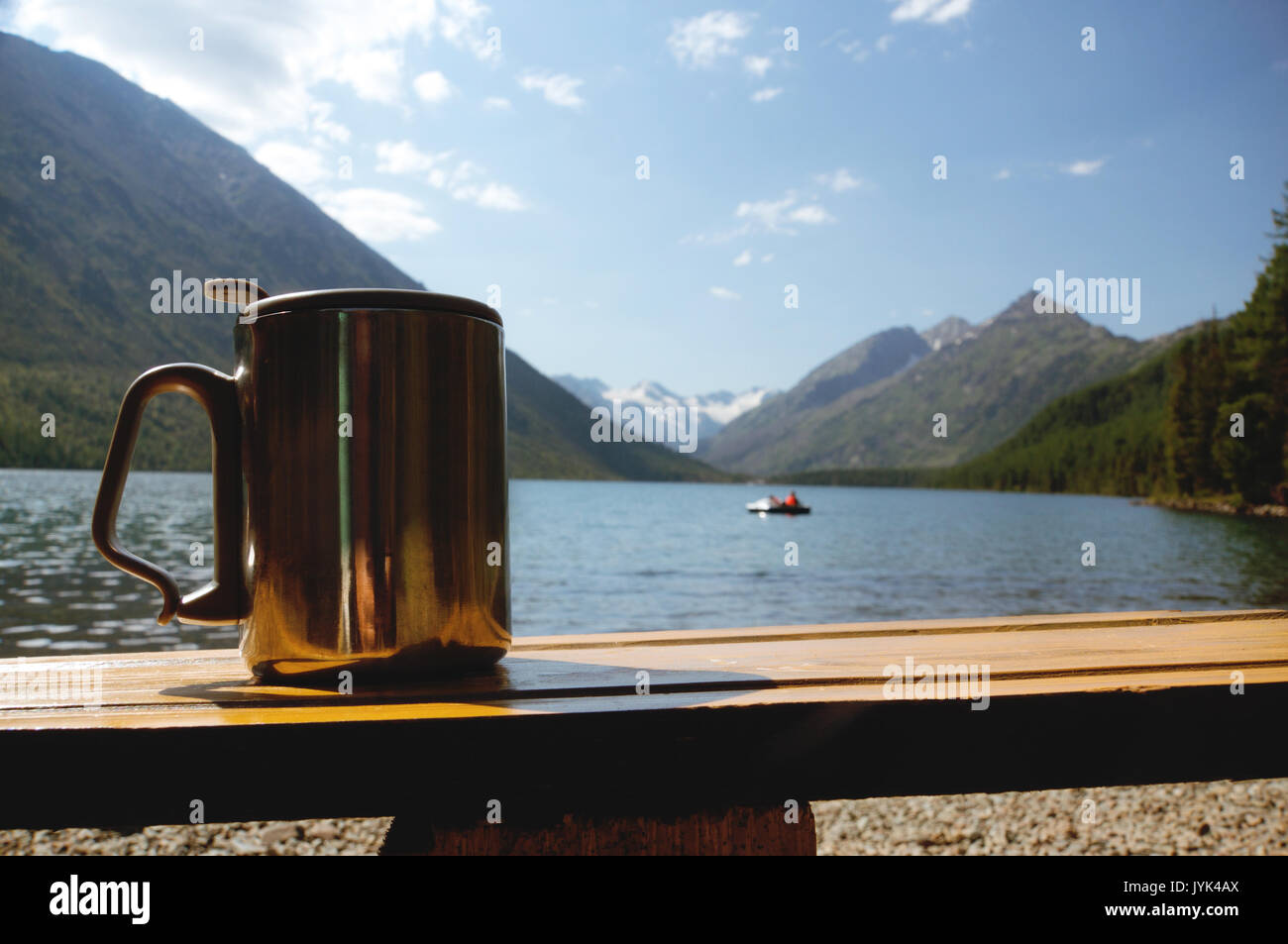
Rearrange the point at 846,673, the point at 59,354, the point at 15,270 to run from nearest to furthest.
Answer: the point at 846,673 → the point at 59,354 → the point at 15,270

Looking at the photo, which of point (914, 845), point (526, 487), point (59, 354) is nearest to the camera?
point (914, 845)

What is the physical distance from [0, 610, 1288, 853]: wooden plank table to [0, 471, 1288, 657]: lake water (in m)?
15.7

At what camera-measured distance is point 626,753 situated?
3.48 feet

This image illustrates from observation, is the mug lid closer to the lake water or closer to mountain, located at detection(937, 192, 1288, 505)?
the lake water

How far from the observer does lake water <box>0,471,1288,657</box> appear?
19.5m

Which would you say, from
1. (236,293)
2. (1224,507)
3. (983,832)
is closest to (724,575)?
(983,832)

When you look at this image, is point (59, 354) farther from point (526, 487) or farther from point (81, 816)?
point (81, 816)

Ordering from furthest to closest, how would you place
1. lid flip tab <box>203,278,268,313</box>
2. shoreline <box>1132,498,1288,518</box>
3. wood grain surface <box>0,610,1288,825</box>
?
1. shoreline <box>1132,498,1288,518</box>
2. lid flip tab <box>203,278,268,313</box>
3. wood grain surface <box>0,610,1288,825</box>

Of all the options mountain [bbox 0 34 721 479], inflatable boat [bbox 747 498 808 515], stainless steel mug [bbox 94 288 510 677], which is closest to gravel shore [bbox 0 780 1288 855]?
stainless steel mug [bbox 94 288 510 677]

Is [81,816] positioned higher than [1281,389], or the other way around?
[1281,389]

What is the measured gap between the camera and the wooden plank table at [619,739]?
99 centimetres

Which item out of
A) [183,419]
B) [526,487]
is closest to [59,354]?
[183,419]
